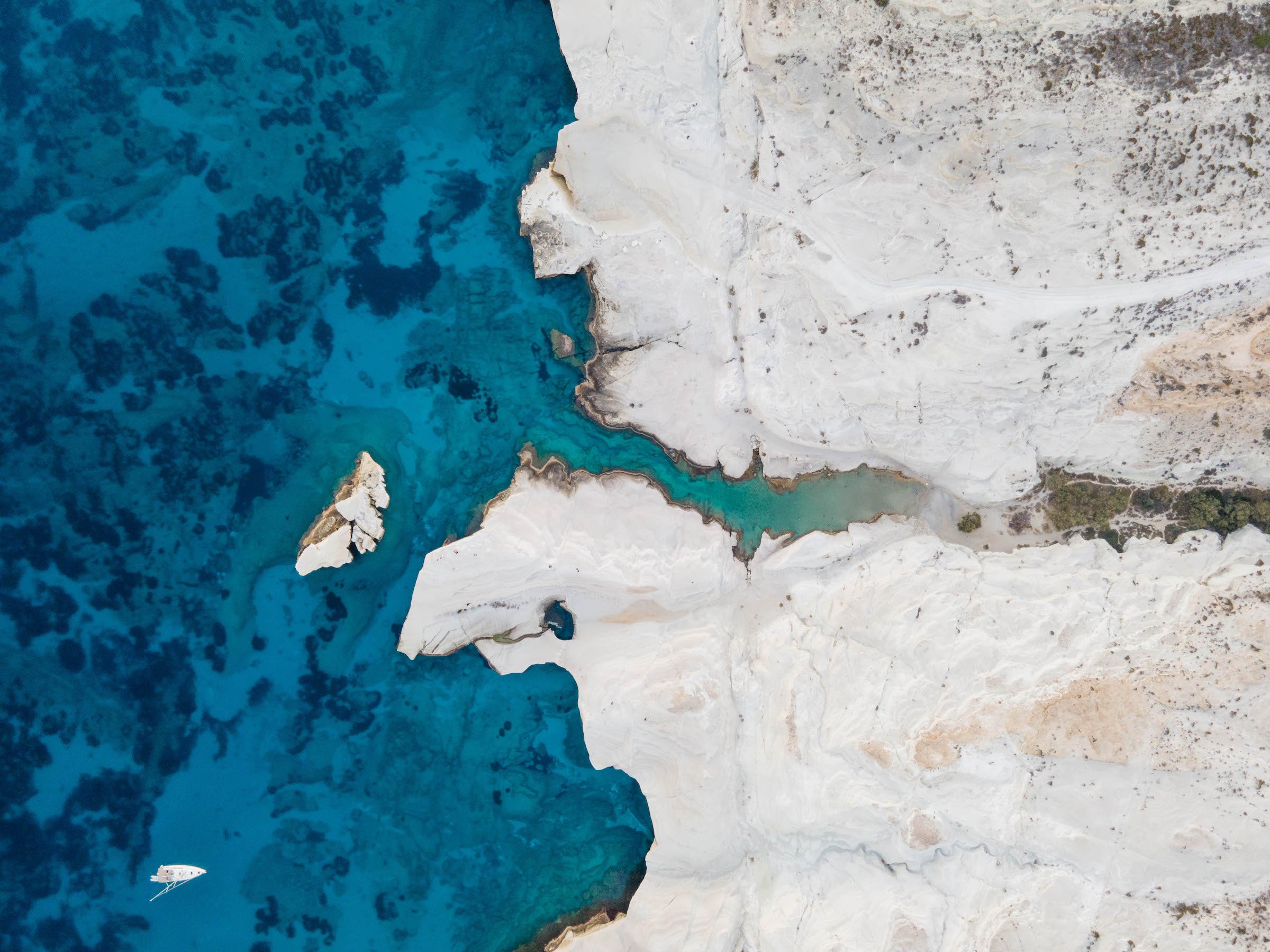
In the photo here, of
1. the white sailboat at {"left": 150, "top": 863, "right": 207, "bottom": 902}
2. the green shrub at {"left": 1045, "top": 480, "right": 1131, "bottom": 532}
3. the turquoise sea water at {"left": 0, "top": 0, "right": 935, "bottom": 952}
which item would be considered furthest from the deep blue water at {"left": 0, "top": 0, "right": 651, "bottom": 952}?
the green shrub at {"left": 1045, "top": 480, "right": 1131, "bottom": 532}

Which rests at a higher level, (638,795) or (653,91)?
(653,91)

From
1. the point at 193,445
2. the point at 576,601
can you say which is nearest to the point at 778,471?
the point at 576,601

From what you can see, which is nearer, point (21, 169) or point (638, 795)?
point (21, 169)

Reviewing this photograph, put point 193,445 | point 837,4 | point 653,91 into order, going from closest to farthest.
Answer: point 837,4, point 653,91, point 193,445

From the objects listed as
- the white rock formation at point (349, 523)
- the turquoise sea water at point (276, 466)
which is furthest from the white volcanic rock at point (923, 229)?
the white rock formation at point (349, 523)

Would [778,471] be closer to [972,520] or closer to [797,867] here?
[972,520]

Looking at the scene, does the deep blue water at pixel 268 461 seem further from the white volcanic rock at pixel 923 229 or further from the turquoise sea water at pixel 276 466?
the white volcanic rock at pixel 923 229

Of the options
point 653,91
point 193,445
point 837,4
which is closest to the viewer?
point 837,4

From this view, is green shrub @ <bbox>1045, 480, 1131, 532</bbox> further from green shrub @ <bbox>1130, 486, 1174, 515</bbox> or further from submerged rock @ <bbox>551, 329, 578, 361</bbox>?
submerged rock @ <bbox>551, 329, 578, 361</bbox>
